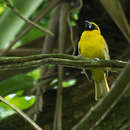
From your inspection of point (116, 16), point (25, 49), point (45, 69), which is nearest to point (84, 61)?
point (116, 16)

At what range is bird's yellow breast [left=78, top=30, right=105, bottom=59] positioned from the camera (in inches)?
102

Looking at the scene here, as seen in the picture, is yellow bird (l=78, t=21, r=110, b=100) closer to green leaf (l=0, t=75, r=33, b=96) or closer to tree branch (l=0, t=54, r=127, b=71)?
green leaf (l=0, t=75, r=33, b=96)

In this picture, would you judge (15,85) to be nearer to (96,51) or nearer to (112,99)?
(96,51)

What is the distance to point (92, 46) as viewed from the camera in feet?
8.61

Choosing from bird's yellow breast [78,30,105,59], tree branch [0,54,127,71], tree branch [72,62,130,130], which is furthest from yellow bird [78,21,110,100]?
tree branch [72,62,130,130]

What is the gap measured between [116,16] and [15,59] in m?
0.98

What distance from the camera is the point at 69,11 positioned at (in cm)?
250

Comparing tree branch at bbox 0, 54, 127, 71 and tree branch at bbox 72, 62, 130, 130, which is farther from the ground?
tree branch at bbox 72, 62, 130, 130

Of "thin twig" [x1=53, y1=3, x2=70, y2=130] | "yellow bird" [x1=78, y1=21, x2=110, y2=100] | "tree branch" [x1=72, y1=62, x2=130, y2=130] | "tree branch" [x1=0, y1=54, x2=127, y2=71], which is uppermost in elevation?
"tree branch" [x1=72, y1=62, x2=130, y2=130]

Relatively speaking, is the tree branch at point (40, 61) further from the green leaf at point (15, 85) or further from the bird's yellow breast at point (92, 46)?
the bird's yellow breast at point (92, 46)

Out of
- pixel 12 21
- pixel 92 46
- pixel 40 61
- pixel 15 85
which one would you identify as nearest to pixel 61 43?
pixel 92 46

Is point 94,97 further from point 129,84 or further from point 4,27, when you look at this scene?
point 129,84

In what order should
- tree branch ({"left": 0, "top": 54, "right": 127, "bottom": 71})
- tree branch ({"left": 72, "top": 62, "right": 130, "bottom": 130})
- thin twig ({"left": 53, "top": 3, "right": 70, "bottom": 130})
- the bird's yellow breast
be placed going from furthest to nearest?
the bird's yellow breast → thin twig ({"left": 53, "top": 3, "right": 70, "bottom": 130}) → tree branch ({"left": 0, "top": 54, "right": 127, "bottom": 71}) → tree branch ({"left": 72, "top": 62, "right": 130, "bottom": 130})

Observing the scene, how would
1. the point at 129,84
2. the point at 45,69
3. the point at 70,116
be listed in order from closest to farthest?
the point at 129,84
the point at 70,116
the point at 45,69
